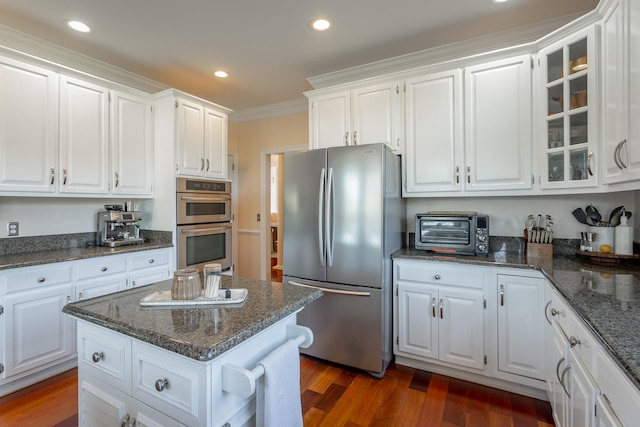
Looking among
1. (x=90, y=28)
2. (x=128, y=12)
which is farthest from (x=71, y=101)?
(x=128, y=12)

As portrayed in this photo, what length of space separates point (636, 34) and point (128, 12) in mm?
2994

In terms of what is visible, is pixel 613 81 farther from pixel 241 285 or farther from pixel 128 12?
pixel 128 12

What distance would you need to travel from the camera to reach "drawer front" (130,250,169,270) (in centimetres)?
277

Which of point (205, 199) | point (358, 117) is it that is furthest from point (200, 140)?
point (358, 117)

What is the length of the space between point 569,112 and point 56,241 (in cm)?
417

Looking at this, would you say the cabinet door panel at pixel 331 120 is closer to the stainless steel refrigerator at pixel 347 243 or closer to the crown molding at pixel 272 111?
the stainless steel refrigerator at pixel 347 243

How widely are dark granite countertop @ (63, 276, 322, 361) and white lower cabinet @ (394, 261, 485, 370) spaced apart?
126 cm

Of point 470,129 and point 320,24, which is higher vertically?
point 320,24

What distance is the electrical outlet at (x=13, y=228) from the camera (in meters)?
2.48

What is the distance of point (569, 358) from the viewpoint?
4.38 ft

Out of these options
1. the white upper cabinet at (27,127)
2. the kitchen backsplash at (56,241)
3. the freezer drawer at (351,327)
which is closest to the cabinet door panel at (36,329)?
the kitchen backsplash at (56,241)

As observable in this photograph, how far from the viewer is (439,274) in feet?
7.59

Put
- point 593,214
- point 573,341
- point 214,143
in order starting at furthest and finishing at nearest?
point 214,143 < point 593,214 < point 573,341

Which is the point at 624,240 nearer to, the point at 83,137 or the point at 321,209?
the point at 321,209
